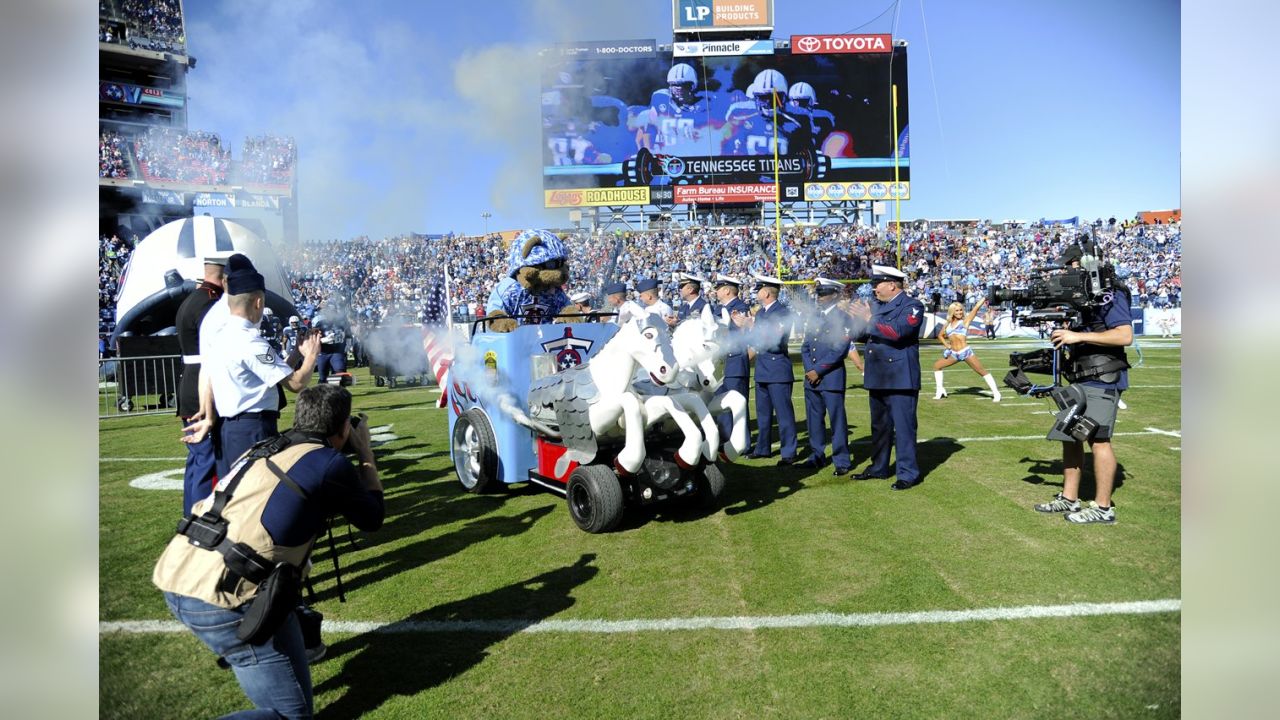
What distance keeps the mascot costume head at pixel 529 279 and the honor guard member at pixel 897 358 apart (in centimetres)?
306

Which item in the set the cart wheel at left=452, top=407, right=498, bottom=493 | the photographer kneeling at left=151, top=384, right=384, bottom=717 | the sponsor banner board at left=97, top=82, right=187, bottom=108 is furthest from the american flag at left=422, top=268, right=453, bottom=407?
the photographer kneeling at left=151, top=384, right=384, bottom=717

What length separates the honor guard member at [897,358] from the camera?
7020mm

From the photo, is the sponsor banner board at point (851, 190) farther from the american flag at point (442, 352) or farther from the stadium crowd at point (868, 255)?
the american flag at point (442, 352)

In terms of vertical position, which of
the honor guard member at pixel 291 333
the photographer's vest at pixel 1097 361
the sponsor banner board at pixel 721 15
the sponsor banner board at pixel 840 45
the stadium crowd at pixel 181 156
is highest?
the sponsor banner board at pixel 721 15

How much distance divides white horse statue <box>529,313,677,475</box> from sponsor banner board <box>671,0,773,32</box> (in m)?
31.5

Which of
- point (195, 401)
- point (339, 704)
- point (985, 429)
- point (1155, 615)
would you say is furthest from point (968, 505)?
point (195, 401)

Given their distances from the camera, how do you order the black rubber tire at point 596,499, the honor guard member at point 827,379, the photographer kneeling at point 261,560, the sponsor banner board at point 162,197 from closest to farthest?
the photographer kneeling at point 261,560 → the black rubber tire at point 596,499 → the honor guard member at point 827,379 → the sponsor banner board at point 162,197

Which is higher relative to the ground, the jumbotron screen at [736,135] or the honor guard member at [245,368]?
the jumbotron screen at [736,135]

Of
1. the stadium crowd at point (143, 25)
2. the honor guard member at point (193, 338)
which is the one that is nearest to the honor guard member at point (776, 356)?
the honor guard member at point (193, 338)

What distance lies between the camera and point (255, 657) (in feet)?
8.95

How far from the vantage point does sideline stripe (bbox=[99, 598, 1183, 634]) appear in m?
3.94

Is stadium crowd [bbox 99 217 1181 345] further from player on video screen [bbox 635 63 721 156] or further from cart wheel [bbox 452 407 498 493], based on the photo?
cart wheel [bbox 452 407 498 493]
